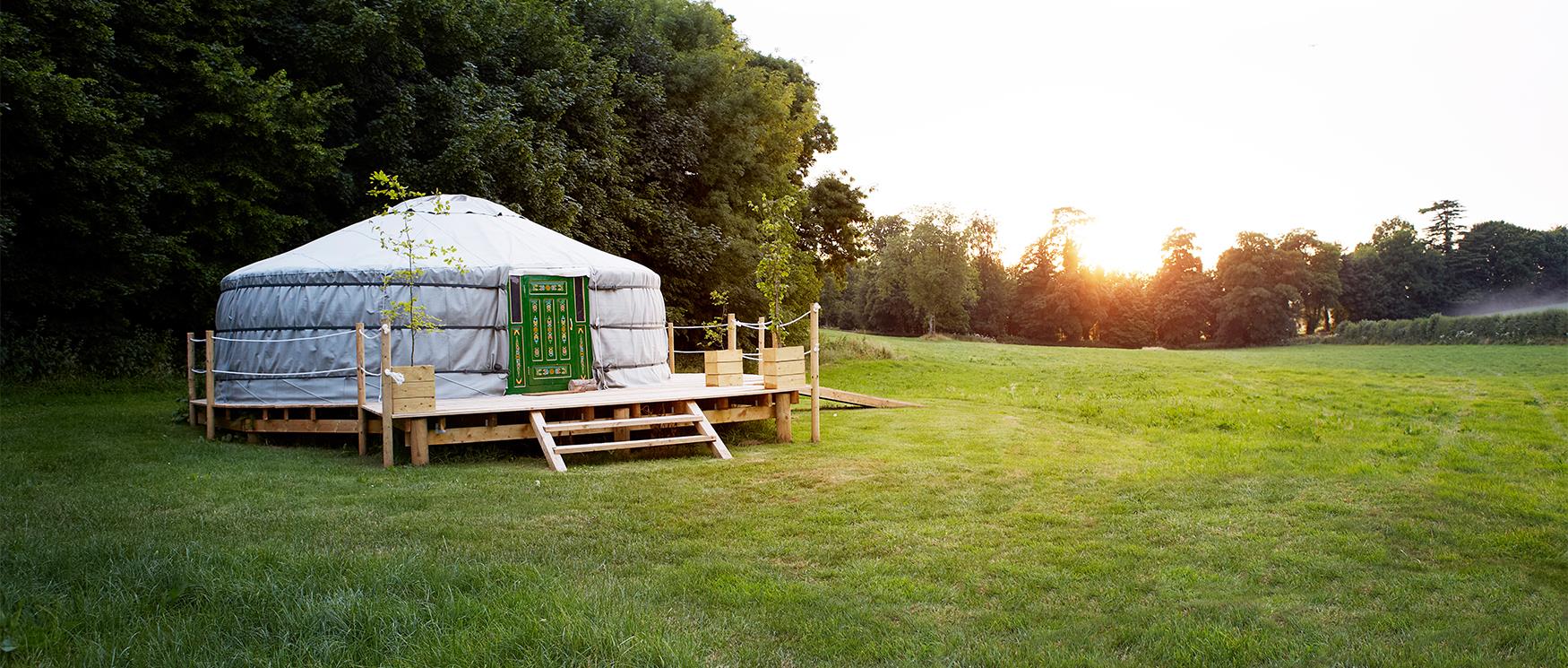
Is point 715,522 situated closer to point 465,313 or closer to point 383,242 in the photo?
point 465,313

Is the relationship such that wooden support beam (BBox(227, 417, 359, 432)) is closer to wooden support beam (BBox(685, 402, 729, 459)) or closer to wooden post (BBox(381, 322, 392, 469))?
wooden post (BBox(381, 322, 392, 469))

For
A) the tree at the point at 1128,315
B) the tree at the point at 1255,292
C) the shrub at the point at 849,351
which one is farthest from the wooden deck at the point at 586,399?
the tree at the point at 1128,315

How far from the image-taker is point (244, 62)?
38.8ft

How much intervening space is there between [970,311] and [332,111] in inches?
1272

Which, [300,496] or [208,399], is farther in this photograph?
[208,399]

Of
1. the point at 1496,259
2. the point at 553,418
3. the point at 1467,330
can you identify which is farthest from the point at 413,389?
the point at 1496,259

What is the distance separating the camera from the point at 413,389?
20.8ft

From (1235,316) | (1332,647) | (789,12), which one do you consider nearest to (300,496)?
(1332,647)

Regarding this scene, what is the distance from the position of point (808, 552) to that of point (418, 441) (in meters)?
3.59

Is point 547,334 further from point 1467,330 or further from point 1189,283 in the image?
point 1189,283

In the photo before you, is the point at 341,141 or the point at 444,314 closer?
the point at 444,314

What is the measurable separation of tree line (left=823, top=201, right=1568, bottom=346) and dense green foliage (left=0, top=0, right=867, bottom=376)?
27.4 feet

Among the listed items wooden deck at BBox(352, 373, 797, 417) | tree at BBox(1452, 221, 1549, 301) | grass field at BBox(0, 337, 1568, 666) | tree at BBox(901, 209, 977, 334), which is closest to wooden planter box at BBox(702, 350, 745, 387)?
wooden deck at BBox(352, 373, 797, 417)

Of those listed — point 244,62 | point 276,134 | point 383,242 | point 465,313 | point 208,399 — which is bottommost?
point 208,399
